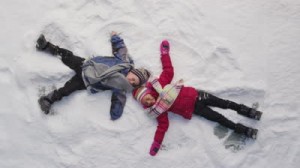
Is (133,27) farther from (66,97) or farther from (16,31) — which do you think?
(16,31)

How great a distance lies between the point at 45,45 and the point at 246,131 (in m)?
2.29

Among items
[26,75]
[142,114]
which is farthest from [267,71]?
[26,75]

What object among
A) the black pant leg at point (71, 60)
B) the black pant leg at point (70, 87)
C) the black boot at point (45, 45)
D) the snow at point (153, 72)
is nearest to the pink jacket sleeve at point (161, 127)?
the snow at point (153, 72)

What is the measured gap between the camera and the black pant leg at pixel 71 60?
12.2 feet

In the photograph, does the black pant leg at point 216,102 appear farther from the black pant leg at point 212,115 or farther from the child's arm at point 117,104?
the child's arm at point 117,104

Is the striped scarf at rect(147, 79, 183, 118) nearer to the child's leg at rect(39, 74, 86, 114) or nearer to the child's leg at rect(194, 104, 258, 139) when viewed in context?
the child's leg at rect(194, 104, 258, 139)

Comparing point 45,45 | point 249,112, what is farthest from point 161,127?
point 45,45

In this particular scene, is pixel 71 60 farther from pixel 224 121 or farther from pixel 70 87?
pixel 224 121

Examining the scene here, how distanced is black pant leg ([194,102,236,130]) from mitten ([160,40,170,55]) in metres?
0.67

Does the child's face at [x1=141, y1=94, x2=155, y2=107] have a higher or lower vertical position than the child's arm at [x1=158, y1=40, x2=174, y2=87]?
lower

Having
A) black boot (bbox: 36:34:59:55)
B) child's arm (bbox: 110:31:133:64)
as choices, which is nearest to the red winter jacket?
child's arm (bbox: 110:31:133:64)

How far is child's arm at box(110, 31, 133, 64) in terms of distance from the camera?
3691mm

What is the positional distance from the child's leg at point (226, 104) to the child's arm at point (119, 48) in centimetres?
87

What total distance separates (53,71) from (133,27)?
3.29ft
